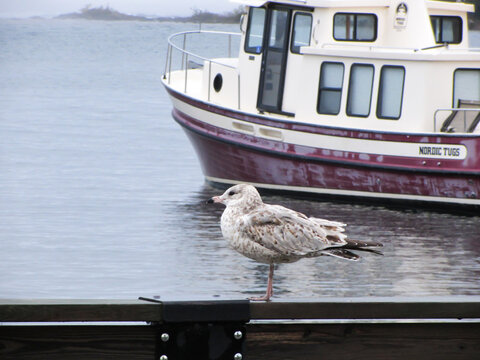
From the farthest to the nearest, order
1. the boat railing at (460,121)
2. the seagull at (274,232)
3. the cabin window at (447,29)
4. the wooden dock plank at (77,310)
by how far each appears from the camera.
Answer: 1. the cabin window at (447,29)
2. the boat railing at (460,121)
3. the seagull at (274,232)
4. the wooden dock plank at (77,310)

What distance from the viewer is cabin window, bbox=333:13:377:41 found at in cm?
1638

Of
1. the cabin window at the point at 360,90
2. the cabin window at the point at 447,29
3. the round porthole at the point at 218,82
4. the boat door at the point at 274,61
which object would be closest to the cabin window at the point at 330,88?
the cabin window at the point at 360,90

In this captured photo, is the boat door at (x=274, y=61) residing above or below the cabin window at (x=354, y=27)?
below

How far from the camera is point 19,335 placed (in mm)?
3494

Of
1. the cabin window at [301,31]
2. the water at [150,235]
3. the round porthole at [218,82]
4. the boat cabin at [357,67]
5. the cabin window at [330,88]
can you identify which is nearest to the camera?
the water at [150,235]

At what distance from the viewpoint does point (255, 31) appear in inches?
680

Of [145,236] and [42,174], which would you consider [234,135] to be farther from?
[42,174]

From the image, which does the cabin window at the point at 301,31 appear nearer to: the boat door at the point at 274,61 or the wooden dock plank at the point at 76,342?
the boat door at the point at 274,61

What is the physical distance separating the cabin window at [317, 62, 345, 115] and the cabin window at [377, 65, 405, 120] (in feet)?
2.03

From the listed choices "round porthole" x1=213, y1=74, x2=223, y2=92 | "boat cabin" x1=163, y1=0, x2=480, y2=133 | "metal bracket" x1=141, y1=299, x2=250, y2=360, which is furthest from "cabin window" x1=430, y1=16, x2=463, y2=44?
"metal bracket" x1=141, y1=299, x2=250, y2=360

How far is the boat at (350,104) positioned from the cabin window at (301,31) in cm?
2

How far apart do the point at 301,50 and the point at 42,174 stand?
8.49 metres

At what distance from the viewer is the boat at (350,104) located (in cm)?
1538

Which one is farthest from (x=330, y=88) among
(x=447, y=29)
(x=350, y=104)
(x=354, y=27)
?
(x=447, y=29)
